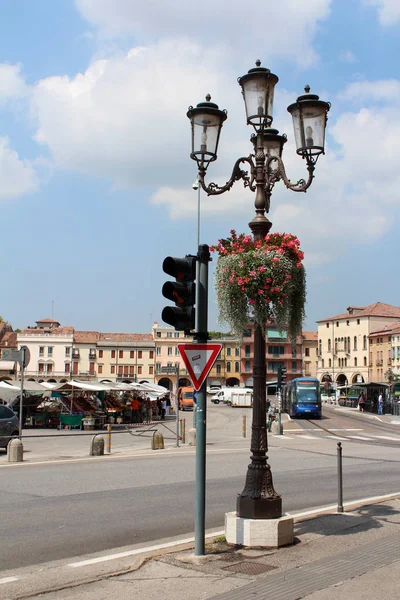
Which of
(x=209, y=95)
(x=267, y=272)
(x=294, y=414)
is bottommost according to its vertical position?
(x=294, y=414)

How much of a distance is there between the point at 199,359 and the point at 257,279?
53.5 inches

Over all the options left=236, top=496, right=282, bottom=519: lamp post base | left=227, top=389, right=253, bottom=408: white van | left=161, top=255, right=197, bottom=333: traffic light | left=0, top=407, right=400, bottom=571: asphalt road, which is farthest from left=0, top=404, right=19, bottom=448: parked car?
left=227, top=389, right=253, bottom=408: white van

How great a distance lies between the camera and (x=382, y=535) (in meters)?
8.62

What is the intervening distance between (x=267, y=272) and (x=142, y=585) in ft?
12.2

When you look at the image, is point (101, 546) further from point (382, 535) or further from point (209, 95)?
point (209, 95)

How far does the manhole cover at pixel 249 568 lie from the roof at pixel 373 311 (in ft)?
377

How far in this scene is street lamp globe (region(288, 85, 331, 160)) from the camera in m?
8.56

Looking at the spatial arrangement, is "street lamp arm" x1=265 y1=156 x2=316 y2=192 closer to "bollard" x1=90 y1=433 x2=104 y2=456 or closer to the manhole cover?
the manhole cover

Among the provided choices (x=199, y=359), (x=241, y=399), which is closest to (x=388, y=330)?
(x=241, y=399)

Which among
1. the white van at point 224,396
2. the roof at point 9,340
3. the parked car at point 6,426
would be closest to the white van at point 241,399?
the white van at point 224,396

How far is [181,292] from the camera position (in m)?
7.26

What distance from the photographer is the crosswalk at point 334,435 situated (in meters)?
31.9

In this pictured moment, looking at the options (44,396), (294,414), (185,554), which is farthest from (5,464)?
(294,414)

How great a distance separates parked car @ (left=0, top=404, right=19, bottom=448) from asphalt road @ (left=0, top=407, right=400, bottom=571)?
4.43m
